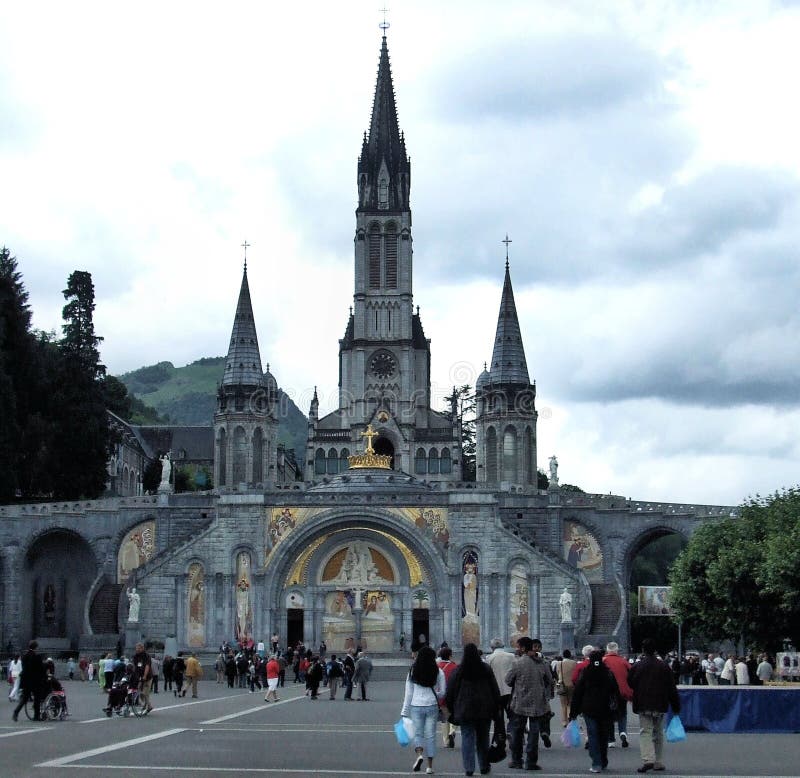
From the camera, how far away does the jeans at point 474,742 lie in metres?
18.9

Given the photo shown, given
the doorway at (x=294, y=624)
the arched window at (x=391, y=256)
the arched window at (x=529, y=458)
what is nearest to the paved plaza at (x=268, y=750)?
the doorway at (x=294, y=624)

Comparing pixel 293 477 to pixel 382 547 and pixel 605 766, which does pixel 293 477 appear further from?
pixel 605 766

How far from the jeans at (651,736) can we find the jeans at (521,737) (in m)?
1.39

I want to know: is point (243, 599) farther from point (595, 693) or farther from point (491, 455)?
point (595, 693)

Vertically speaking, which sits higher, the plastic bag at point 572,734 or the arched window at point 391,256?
the arched window at point 391,256

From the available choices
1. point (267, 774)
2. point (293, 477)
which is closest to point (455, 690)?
point (267, 774)

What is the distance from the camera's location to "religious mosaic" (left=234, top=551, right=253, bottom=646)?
6800cm

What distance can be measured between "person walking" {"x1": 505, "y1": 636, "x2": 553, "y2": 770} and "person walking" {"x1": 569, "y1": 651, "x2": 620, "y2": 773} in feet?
1.72

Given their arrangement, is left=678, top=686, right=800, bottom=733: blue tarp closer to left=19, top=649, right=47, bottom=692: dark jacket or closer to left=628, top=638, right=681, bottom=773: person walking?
left=628, top=638, right=681, bottom=773: person walking

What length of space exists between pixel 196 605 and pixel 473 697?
5028cm

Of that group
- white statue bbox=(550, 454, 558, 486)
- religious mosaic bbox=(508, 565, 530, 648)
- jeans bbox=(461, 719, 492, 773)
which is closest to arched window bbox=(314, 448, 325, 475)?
white statue bbox=(550, 454, 558, 486)

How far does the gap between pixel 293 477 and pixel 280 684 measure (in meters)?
Result: 89.1

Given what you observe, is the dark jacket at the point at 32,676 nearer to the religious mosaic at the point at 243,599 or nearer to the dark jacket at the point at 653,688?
the dark jacket at the point at 653,688

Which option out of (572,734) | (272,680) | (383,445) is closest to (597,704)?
(572,734)
